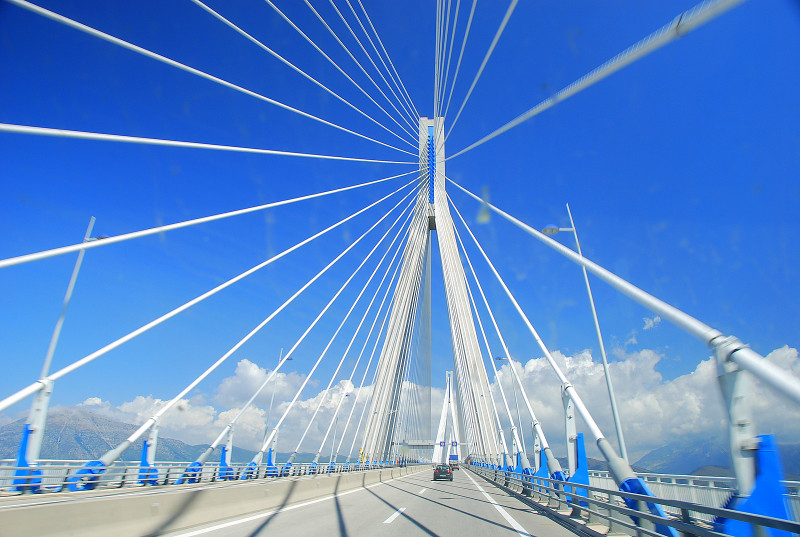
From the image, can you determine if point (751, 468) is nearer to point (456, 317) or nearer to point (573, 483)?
point (573, 483)

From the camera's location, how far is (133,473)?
41.3 ft

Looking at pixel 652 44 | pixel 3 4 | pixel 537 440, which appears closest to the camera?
pixel 652 44

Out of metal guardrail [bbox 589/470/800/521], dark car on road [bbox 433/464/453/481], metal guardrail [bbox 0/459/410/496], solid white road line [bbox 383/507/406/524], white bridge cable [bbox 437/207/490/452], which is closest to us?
solid white road line [bbox 383/507/406/524]

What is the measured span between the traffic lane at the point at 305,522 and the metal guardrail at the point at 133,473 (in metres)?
4.06

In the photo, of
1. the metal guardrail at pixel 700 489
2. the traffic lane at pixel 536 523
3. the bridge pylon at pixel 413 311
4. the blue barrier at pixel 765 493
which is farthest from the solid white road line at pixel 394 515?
the bridge pylon at pixel 413 311

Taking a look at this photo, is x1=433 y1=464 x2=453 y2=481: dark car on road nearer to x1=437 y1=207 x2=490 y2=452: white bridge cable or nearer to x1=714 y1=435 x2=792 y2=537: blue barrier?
x1=437 y1=207 x2=490 y2=452: white bridge cable

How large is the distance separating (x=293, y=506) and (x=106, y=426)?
742ft

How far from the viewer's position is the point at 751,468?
4.14 metres

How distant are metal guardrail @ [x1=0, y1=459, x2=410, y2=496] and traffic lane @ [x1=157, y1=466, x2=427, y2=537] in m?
4.06

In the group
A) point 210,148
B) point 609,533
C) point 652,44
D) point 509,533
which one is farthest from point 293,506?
point 652,44

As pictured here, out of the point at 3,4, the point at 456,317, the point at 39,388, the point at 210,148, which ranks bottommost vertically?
the point at 39,388

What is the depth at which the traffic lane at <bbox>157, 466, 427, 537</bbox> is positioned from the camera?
6.91 meters

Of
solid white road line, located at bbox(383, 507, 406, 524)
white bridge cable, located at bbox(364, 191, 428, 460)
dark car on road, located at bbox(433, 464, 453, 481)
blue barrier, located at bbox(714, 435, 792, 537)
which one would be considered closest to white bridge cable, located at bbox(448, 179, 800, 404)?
blue barrier, located at bbox(714, 435, 792, 537)

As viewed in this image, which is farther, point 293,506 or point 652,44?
point 293,506
